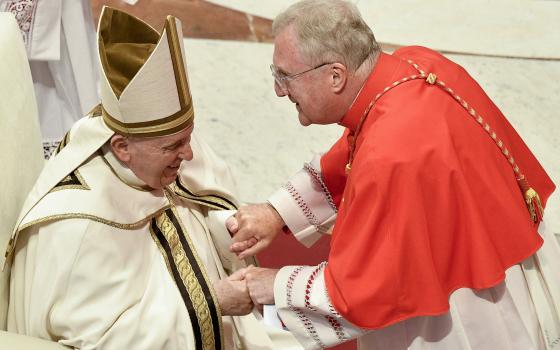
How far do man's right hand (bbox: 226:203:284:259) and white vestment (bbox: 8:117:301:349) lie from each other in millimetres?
124

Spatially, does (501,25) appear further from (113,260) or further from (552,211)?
(113,260)

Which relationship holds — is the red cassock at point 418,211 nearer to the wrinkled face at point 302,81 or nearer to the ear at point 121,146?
the wrinkled face at point 302,81

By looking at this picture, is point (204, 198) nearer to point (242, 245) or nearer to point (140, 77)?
point (242, 245)

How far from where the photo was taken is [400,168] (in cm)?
263

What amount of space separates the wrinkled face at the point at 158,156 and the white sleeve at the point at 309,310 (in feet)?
1.58

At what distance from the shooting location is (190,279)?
296 cm

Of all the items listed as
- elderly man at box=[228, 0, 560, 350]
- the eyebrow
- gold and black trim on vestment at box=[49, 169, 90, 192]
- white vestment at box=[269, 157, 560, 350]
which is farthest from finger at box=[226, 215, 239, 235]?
gold and black trim on vestment at box=[49, 169, 90, 192]

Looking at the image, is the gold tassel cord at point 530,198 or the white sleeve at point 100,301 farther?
the gold tassel cord at point 530,198

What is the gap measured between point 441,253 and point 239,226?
0.76 meters

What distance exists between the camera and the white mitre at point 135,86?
2.63 meters

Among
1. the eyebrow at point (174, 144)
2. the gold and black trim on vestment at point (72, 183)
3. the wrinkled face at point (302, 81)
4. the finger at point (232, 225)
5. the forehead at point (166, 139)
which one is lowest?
the finger at point (232, 225)

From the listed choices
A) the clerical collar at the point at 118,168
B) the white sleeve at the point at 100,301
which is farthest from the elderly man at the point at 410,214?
the clerical collar at the point at 118,168

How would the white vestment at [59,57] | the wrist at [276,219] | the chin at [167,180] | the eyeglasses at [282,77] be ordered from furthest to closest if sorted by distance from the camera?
the white vestment at [59,57], the wrist at [276,219], the chin at [167,180], the eyeglasses at [282,77]

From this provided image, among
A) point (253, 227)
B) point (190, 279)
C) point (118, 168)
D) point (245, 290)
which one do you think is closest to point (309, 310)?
point (245, 290)
